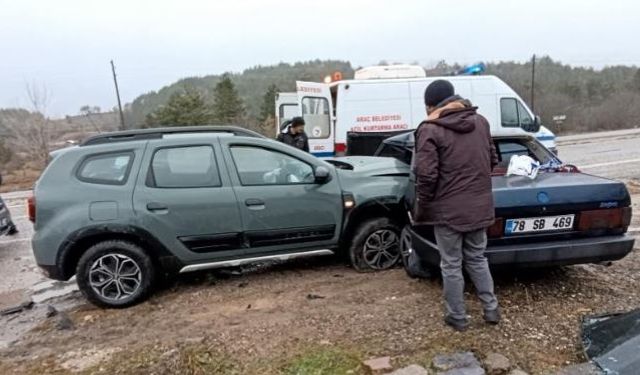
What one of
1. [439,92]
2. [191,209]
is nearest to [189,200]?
[191,209]

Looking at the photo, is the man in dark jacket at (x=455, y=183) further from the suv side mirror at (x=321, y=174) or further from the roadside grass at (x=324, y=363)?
the suv side mirror at (x=321, y=174)

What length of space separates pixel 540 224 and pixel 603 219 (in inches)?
20.1

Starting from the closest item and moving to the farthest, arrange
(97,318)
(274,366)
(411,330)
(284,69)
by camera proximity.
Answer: (274,366) → (411,330) → (97,318) → (284,69)

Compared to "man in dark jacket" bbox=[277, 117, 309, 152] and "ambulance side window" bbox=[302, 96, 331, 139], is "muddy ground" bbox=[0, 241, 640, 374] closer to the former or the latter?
"man in dark jacket" bbox=[277, 117, 309, 152]

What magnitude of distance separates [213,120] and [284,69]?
37.4 metres

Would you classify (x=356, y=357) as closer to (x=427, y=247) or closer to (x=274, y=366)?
(x=274, y=366)

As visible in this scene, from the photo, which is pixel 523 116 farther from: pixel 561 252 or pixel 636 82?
pixel 636 82

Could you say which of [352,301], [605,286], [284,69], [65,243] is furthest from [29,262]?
[284,69]

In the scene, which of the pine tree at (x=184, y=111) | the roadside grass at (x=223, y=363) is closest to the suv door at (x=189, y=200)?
the roadside grass at (x=223, y=363)

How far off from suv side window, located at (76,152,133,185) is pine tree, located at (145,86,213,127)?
32.6 m

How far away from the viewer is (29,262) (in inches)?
264

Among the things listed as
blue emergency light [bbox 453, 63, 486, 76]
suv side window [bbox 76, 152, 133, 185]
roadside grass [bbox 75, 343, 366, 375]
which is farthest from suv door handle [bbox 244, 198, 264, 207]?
blue emergency light [bbox 453, 63, 486, 76]

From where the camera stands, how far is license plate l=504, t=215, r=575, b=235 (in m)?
3.81

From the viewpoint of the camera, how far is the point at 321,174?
486cm
